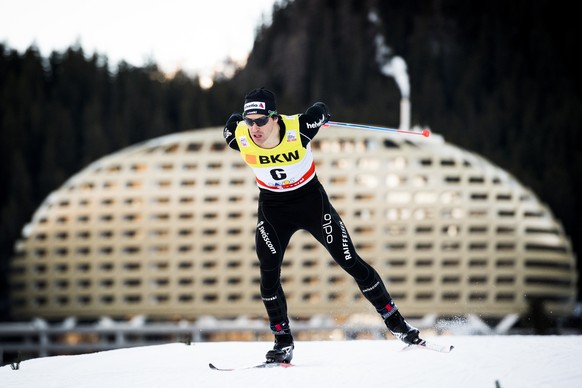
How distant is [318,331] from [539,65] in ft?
123

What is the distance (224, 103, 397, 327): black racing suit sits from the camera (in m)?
5.14

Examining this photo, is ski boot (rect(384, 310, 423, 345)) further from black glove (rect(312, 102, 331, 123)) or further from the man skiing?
black glove (rect(312, 102, 331, 123))

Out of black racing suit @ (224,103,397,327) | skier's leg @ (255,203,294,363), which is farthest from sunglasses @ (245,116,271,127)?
skier's leg @ (255,203,294,363)

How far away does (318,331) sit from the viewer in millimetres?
33062

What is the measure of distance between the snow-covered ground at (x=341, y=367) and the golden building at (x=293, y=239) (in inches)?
1419

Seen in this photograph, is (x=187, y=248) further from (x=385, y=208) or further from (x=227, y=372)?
(x=227, y=372)

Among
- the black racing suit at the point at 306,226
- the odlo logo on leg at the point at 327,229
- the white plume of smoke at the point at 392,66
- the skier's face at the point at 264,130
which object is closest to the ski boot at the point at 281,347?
the black racing suit at the point at 306,226

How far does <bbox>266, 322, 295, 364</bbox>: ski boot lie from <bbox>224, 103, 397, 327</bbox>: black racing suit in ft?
1.24

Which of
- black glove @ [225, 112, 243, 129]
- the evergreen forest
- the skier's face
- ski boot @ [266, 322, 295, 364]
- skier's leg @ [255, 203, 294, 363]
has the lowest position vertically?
ski boot @ [266, 322, 295, 364]

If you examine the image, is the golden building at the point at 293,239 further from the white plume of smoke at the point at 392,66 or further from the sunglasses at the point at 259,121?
the sunglasses at the point at 259,121

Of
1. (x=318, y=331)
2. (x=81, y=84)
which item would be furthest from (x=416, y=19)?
(x=318, y=331)

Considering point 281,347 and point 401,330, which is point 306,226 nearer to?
point 281,347

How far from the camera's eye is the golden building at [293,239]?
4209 centimetres

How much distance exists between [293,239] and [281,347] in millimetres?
36551
